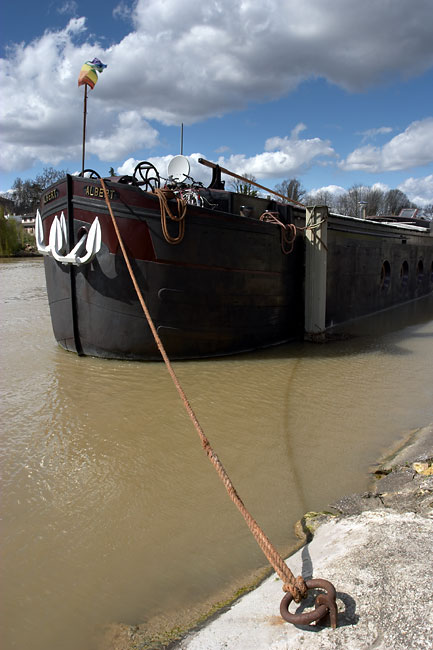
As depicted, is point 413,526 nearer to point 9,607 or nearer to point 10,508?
point 9,607

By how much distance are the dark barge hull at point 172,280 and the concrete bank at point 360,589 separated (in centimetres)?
407

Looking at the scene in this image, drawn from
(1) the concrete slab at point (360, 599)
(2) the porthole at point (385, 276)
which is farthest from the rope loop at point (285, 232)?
(1) the concrete slab at point (360, 599)

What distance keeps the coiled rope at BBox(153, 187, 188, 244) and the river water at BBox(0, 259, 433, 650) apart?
1.77 m

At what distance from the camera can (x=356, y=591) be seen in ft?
6.25

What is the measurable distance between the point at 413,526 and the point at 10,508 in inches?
98.8

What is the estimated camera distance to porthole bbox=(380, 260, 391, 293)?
41.1 ft

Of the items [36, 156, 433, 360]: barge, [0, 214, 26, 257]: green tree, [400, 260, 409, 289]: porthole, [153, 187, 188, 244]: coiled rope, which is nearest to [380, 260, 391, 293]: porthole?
[400, 260, 409, 289]: porthole

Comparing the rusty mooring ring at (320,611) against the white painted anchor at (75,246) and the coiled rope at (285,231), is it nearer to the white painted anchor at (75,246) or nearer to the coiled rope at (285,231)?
the white painted anchor at (75,246)

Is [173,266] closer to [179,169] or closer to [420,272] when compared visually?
[179,169]

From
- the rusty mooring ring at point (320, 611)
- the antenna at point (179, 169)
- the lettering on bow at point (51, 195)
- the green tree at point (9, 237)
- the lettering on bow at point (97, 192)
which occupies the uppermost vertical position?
the green tree at point (9, 237)

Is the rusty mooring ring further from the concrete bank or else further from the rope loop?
the rope loop

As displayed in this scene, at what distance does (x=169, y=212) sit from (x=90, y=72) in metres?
2.69

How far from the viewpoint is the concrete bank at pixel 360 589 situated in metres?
1.68

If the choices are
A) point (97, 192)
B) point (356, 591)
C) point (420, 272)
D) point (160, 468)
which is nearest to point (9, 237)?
point (420, 272)
